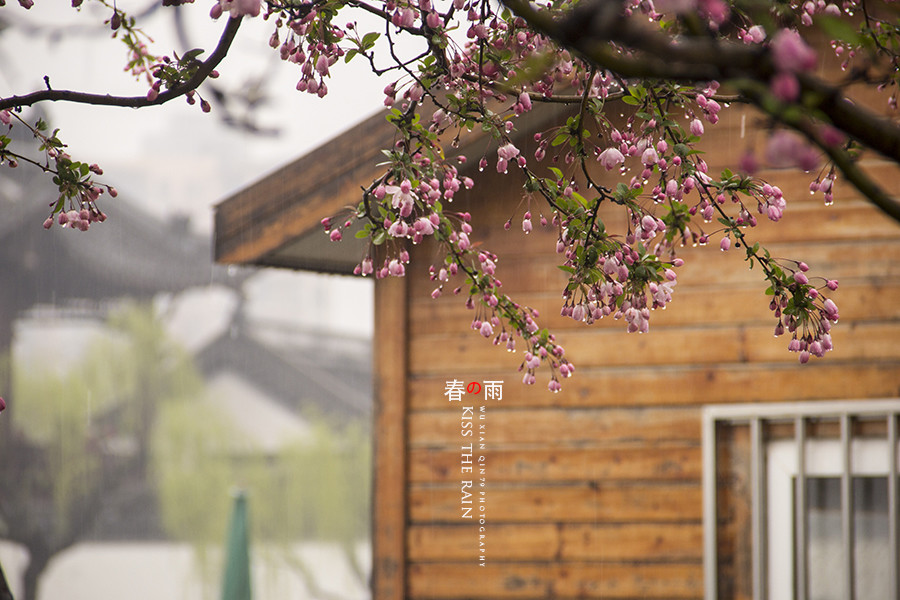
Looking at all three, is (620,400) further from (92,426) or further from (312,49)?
(92,426)

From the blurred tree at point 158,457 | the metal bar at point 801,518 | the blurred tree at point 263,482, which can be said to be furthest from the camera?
the blurred tree at point 263,482

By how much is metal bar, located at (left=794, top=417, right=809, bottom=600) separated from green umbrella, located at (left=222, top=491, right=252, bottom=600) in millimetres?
2563

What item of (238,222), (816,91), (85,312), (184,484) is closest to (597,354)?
(238,222)

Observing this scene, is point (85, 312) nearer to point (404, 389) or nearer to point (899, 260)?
point (404, 389)

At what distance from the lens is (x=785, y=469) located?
8.75 feet

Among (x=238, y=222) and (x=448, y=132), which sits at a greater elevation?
(x=448, y=132)

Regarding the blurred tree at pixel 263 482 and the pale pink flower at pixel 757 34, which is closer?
the pale pink flower at pixel 757 34

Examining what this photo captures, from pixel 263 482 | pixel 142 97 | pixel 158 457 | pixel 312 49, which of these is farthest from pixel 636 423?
pixel 158 457

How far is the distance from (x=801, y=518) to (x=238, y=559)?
8.81 feet

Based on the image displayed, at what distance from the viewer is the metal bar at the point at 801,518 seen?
2.60 m

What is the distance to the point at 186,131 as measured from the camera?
22.1 m

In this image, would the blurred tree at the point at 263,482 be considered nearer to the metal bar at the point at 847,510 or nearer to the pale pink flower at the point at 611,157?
the metal bar at the point at 847,510

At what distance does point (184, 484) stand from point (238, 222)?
12084 millimetres

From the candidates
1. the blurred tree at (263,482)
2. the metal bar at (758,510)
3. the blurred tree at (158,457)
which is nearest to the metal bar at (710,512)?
the metal bar at (758,510)
